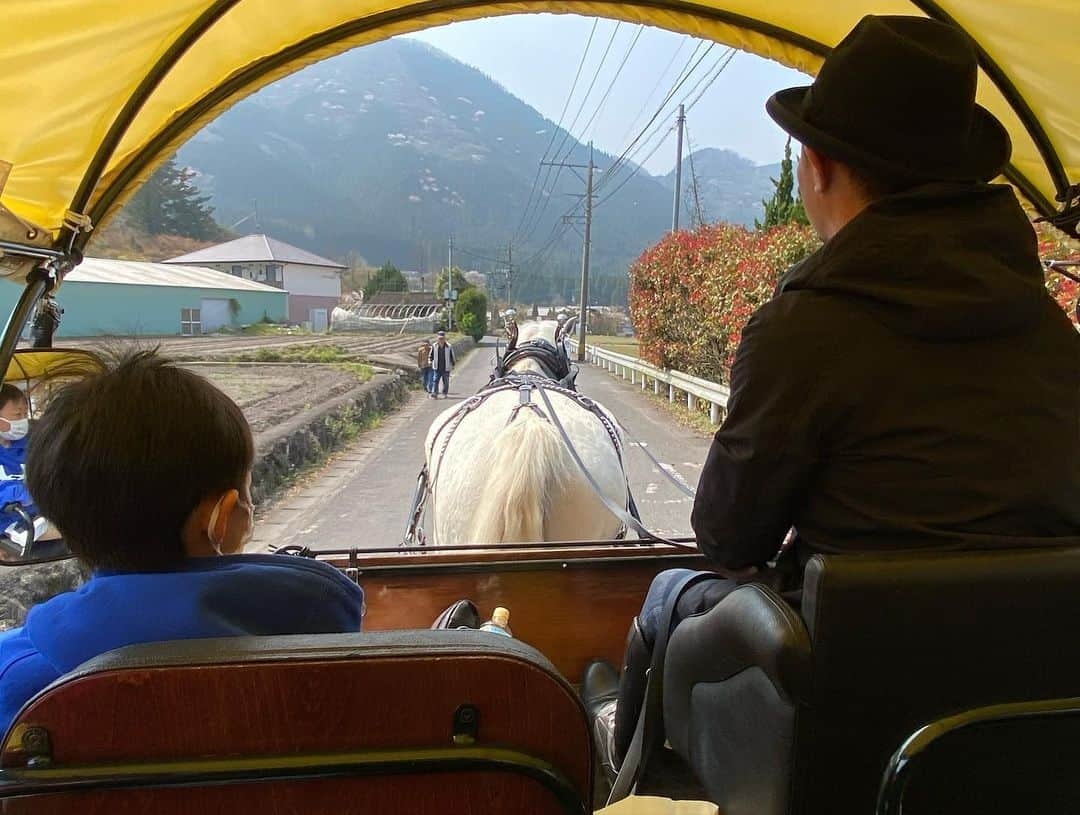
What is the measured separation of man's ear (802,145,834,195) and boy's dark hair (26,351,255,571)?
3.65 ft

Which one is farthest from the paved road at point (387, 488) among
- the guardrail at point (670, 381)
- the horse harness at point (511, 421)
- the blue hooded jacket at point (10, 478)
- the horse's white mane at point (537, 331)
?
the blue hooded jacket at point (10, 478)

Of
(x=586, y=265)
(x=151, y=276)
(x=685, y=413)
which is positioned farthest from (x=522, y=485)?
(x=586, y=265)

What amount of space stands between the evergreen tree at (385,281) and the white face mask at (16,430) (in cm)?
2283

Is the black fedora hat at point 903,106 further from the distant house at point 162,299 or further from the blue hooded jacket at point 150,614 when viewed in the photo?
the distant house at point 162,299

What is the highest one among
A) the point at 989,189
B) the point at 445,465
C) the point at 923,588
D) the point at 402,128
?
the point at 402,128

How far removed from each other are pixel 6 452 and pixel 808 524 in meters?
1.80

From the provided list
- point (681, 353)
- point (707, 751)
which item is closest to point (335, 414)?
point (681, 353)

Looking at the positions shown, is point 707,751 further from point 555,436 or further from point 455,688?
point 555,436

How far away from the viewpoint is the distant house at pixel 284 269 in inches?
607

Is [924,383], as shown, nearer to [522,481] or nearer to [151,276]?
[522,481]

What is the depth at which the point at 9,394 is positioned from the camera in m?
1.86

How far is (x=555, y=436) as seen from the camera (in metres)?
2.89

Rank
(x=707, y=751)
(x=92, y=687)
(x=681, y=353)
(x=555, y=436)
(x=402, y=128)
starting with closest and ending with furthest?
(x=92, y=687) < (x=707, y=751) < (x=555, y=436) < (x=681, y=353) < (x=402, y=128)

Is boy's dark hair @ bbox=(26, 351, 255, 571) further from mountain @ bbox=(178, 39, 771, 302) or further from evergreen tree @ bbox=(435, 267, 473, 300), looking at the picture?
evergreen tree @ bbox=(435, 267, 473, 300)
